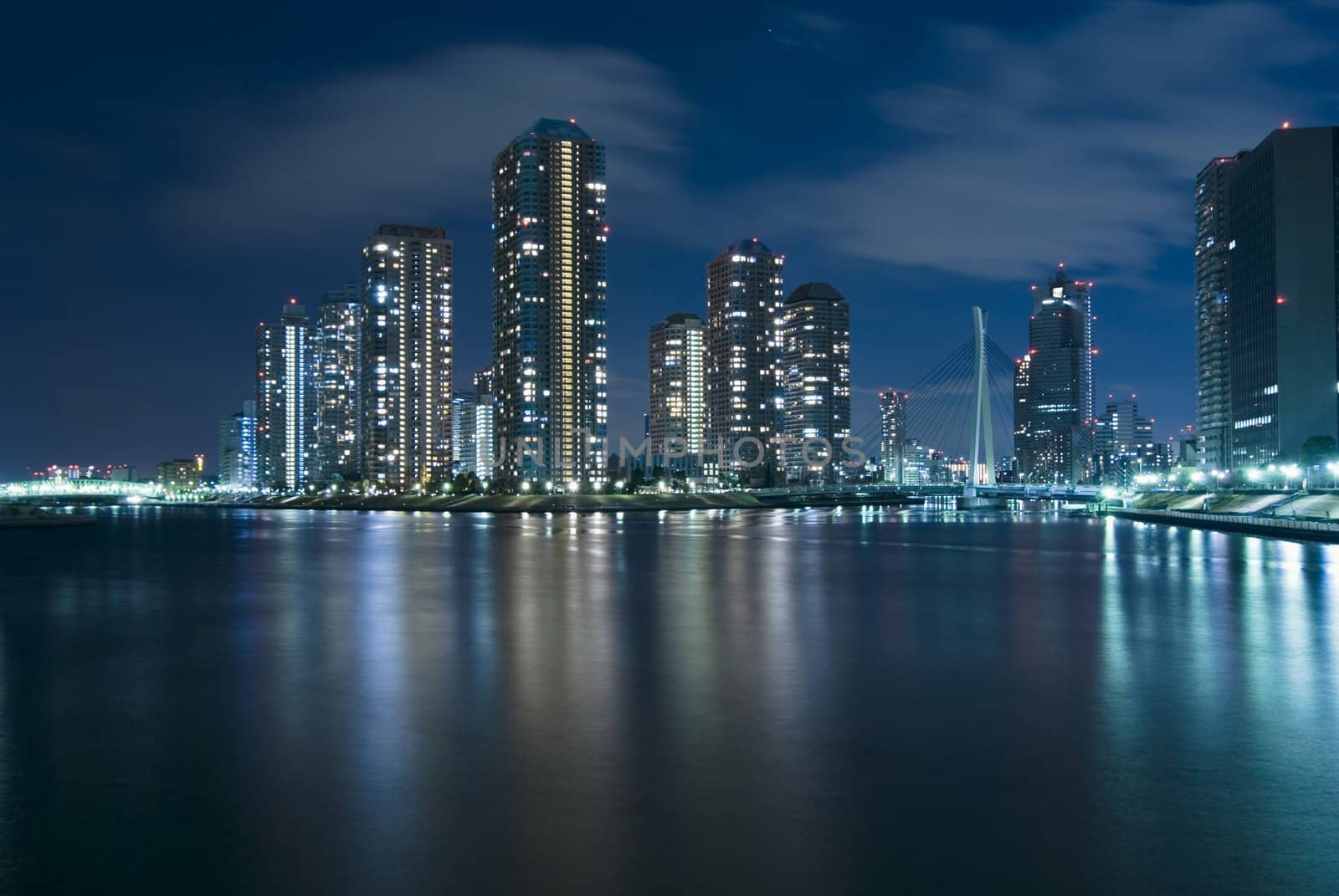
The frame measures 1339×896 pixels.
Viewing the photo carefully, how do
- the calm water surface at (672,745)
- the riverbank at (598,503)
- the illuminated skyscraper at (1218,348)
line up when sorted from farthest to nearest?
1. the illuminated skyscraper at (1218,348)
2. the riverbank at (598,503)
3. the calm water surface at (672,745)

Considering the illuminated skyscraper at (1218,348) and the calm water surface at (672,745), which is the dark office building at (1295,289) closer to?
the illuminated skyscraper at (1218,348)

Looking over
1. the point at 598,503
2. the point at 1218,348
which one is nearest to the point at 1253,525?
the point at 598,503

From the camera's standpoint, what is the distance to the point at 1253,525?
69.7m

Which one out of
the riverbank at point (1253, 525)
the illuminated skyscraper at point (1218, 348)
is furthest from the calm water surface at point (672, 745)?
the illuminated skyscraper at point (1218, 348)

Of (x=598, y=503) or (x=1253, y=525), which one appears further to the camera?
(x=598, y=503)

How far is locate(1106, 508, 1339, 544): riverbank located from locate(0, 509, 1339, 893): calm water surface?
119 ft

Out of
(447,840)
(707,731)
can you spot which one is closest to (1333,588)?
(707,731)

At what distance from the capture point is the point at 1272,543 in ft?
194

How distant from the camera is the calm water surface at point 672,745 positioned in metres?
8.55

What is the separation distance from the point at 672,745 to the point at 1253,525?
70.2 meters

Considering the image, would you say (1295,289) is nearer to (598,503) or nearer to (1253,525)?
(1253,525)

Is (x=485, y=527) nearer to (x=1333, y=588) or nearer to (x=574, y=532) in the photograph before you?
(x=574, y=532)

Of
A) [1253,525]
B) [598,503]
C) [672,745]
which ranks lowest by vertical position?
[598,503]

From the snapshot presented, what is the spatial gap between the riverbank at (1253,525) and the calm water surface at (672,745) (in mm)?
36277
